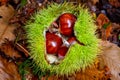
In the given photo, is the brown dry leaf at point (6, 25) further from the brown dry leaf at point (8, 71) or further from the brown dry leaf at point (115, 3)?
the brown dry leaf at point (115, 3)

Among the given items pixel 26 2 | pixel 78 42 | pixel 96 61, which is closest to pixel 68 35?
pixel 78 42

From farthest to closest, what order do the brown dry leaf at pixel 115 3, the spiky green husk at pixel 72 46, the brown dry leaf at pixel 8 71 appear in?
the brown dry leaf at pixel 115 3 → the brown dry leaf at pixel 8 71 → the spiky green husk at pixel 72 46

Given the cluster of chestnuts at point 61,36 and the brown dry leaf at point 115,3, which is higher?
the cluster of chestnuts at point 61,36

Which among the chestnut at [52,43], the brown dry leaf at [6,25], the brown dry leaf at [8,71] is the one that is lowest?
the brown dry leaf at [8,71]

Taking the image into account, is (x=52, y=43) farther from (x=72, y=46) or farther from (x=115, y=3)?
(x=115, y=3)

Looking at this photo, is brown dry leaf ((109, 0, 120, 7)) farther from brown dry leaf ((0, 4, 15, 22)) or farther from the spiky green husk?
brown dry leaf ((0, 4, 15, 22))

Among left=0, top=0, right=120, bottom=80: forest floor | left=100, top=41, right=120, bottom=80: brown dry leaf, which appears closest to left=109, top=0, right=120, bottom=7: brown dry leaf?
left=0, top=0, right=120, bottom=80: forest floor

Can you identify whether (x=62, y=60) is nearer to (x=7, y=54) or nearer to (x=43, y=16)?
(x=43, y=16)

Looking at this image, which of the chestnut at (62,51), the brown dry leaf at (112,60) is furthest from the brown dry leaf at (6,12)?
the brown dry leaf at (112,60)
